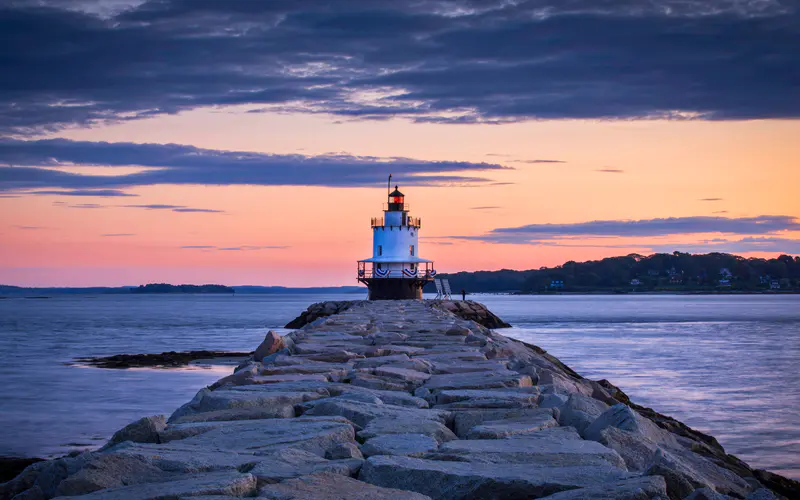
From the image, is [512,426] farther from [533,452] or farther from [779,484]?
[779,484]

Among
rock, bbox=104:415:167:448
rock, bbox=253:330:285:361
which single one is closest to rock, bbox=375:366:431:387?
rock, bbox=104:415:167:448

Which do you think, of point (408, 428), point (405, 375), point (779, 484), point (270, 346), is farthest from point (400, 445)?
point (270, 346)

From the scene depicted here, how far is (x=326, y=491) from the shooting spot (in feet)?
8.46

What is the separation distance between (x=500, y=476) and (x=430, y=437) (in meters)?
0.82

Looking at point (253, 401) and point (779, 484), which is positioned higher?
point (253, 401)

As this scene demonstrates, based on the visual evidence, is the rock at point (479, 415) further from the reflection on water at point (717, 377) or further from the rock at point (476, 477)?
the reflection on water at point (717, 377)

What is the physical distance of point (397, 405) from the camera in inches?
173

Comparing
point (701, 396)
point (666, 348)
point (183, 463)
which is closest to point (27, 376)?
point (701, 396)

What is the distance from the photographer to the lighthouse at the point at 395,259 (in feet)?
115

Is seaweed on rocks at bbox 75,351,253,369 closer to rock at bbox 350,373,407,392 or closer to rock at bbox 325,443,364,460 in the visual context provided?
rock at bbox 350,373,407,392

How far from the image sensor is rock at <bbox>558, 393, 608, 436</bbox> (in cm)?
392

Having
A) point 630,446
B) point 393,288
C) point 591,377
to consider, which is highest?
point 393,288

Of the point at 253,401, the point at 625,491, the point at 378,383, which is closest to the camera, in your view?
the point at 625,491

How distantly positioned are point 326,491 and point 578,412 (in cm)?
183
